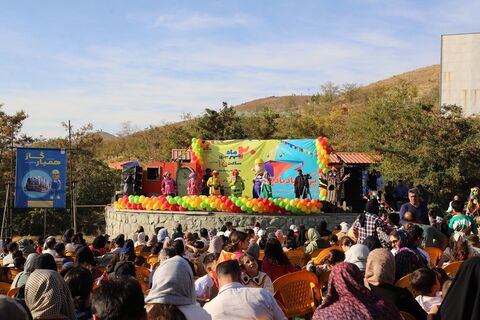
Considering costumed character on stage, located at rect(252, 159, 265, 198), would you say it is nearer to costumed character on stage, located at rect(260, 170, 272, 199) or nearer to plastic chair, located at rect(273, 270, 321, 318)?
costumed character on stage, located at rect(260, 170, 272, 199)

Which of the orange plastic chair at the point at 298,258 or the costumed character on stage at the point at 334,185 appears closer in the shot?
the orange plastic chair at the point at 298,258

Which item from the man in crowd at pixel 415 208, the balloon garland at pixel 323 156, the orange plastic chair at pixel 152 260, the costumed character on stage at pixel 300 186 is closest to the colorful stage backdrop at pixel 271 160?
the balloon garland at pixel 323 156

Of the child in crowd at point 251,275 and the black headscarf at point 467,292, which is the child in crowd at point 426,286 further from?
the black headscarf at point 467,292

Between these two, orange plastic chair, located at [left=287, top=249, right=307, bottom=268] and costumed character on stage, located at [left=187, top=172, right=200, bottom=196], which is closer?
orange plastic chair, located at [left=287, top=249, right=307, bottom=268]

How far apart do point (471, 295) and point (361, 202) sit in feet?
66.3

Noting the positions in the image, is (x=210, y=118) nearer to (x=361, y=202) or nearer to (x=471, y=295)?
(x=361, y=202)

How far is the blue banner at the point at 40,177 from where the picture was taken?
1991 cm

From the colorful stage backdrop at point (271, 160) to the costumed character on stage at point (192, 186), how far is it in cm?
94

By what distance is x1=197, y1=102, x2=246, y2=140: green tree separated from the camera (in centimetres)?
4069

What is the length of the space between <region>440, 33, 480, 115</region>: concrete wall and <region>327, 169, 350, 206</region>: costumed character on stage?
13.5 m

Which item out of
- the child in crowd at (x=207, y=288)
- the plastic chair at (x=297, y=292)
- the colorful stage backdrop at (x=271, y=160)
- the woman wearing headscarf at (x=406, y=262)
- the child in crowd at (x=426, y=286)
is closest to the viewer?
the child in crowd at (x=426, y=286)

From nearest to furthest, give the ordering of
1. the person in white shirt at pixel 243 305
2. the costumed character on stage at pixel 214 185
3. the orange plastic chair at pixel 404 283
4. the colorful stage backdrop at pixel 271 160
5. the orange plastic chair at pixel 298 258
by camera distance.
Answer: the person in white shirt at pixel 243 305
the orange plastic chair at pixel 404 283
the orange plastic chair at pixel 298 258
the costumed character on stage at pixel 214 185
the colorful stage backdrop at pixel 271 160

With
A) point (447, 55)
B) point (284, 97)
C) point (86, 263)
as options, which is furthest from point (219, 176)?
point (284, 97)

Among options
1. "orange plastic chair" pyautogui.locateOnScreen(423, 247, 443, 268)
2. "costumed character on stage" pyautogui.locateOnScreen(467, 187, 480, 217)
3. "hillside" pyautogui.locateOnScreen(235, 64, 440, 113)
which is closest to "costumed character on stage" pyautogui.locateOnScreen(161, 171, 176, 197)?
"costumed character on stage" pyautogui.locateOnScreen(467, 187, 480, 217)
